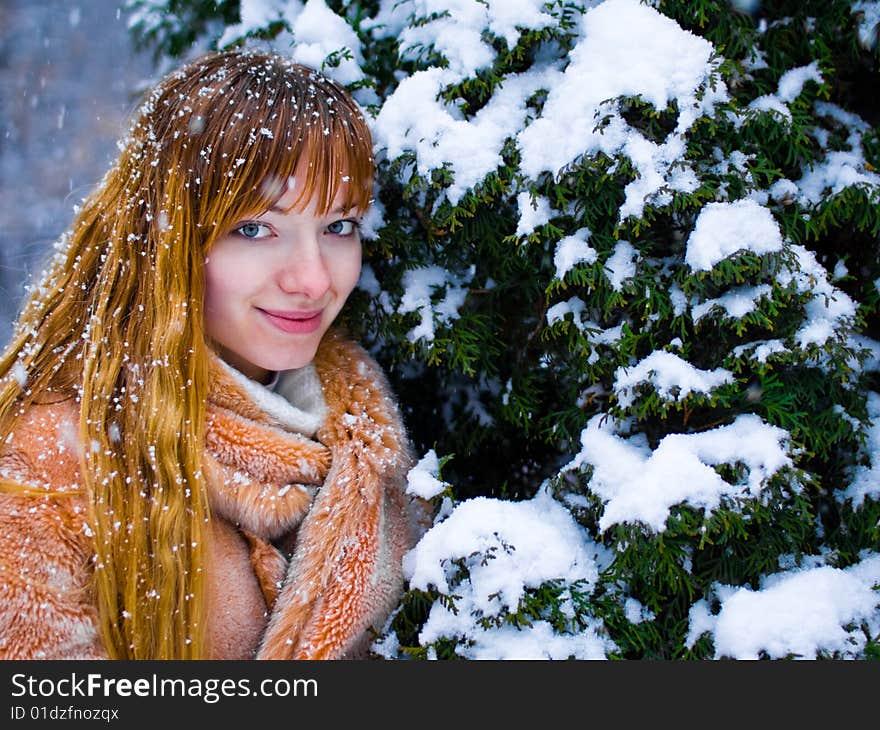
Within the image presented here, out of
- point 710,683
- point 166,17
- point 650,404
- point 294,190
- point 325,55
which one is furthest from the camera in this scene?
point 166,17

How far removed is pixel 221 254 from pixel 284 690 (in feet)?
3.03

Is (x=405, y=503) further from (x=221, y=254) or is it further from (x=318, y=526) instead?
(x=221, y=254)

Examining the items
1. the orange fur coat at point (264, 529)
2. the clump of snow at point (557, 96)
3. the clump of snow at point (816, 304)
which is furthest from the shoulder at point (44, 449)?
the clump of snow at point (816, 304)

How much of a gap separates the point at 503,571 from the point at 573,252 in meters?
0.66

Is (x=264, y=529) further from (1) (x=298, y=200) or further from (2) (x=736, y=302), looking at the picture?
(2) (x=736, y=302)

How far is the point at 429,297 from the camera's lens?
6.34 ft

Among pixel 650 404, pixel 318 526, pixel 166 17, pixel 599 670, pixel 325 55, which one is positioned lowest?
pixel 599 670

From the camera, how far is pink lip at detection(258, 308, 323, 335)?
1.84 meters

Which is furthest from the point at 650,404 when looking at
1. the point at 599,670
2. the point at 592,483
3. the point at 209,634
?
the point at 209,634

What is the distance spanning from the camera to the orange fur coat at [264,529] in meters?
1.59

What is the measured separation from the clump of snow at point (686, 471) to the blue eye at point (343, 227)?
0.80m

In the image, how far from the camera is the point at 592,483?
1.62 meters

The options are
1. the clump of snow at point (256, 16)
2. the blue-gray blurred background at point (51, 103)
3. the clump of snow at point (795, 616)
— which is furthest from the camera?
the blue-gray blurred background at point (51, 103)

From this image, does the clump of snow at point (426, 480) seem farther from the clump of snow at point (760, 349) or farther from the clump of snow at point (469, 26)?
the clump of snow at point (469, 26)
